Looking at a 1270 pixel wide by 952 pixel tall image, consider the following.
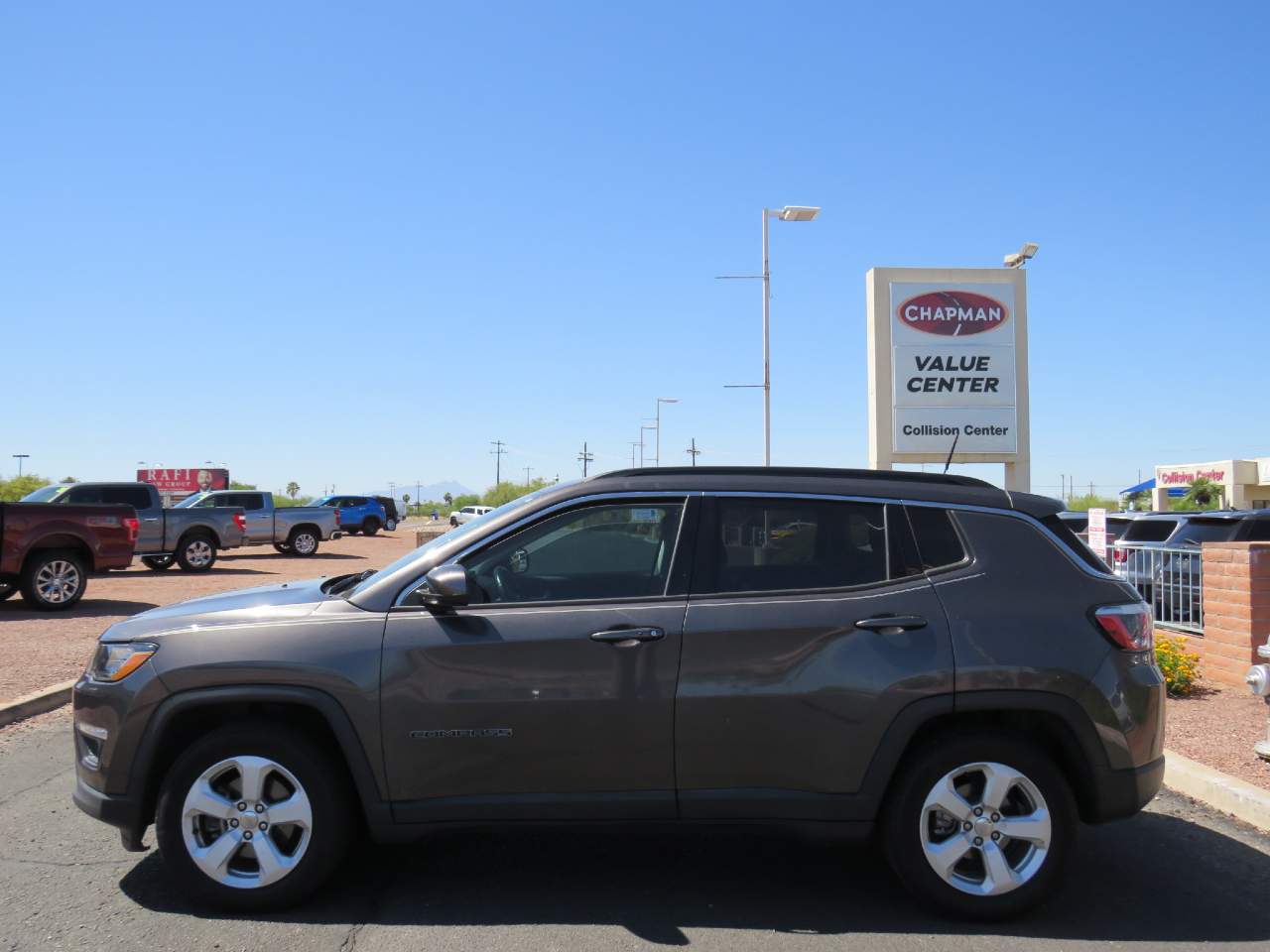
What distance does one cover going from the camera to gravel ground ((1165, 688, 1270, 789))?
263 inches

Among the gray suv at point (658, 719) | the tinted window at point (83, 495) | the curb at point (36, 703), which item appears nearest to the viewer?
the gray suv at point (658, 719)

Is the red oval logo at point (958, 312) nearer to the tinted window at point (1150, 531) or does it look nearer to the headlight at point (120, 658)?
the tinted window at point (1150, 531)

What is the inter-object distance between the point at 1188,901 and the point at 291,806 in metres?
3.75

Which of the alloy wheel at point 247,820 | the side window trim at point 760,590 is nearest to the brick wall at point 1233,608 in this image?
the side window trim at point 760,590

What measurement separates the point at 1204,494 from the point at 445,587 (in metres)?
58.6

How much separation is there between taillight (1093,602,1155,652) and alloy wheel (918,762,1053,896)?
687 mm

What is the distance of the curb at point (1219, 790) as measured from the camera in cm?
571

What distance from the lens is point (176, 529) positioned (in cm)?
2481

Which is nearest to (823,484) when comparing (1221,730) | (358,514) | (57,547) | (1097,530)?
(1221,730)

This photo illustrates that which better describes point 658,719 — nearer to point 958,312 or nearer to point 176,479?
point 958,312

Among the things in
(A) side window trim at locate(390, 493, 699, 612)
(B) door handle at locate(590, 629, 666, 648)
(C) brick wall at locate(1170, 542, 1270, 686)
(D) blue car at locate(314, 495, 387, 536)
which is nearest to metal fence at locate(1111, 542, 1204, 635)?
(C) brick wall at locate(1170, 542, 1270, 686)

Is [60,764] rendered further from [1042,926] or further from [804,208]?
[804,208]

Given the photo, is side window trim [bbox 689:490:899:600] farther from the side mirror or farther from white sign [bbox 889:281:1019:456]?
white sign [bbox 889:281:1019:456]

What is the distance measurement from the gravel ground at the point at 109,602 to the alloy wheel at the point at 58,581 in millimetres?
258
